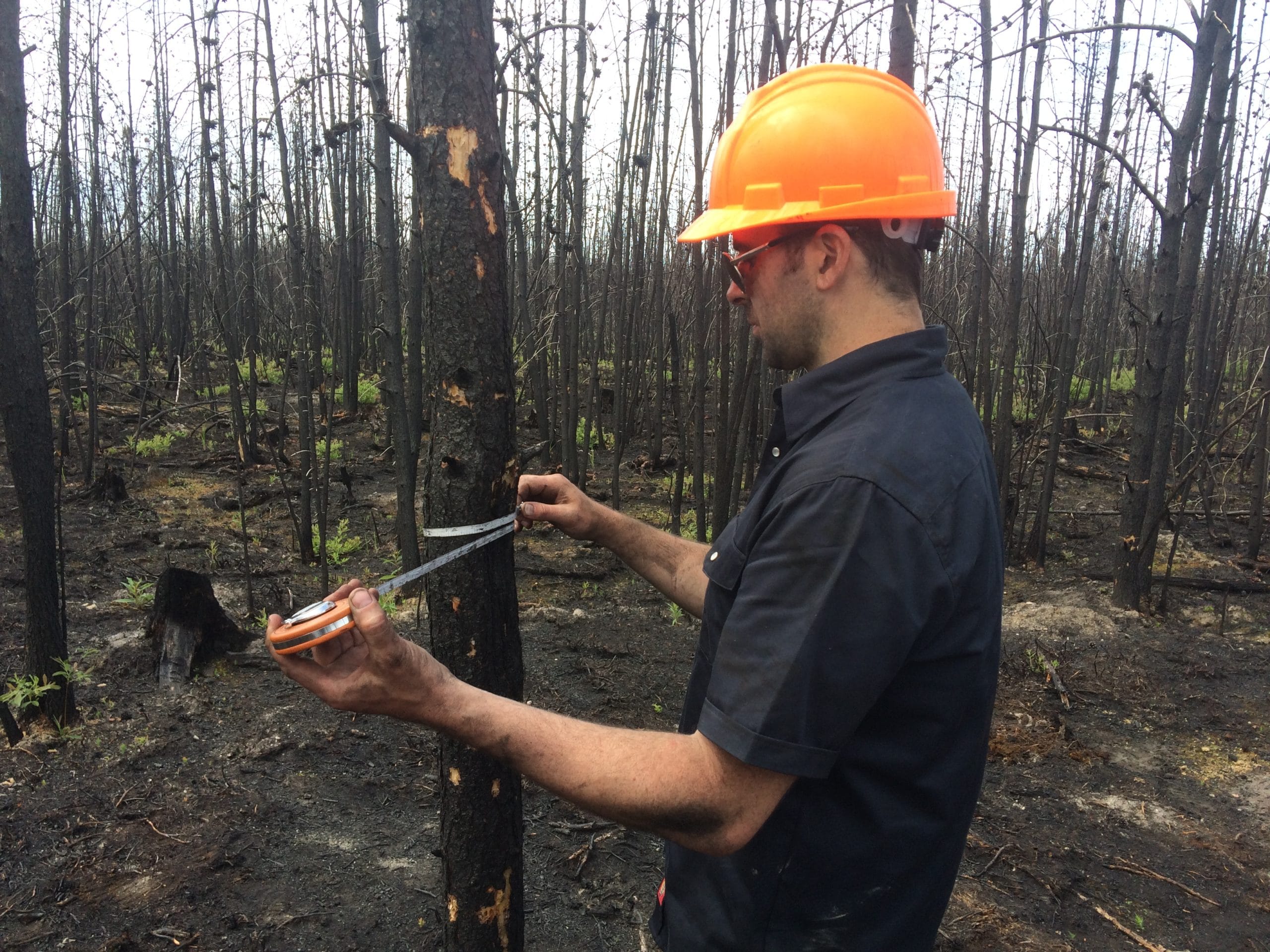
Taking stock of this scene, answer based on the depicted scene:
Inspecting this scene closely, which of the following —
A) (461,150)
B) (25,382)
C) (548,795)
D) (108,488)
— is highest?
(461,150)

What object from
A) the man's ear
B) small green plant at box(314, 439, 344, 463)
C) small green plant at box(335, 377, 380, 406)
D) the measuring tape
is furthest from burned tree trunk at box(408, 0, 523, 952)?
small green plant at box(335, 377, 380, 406)

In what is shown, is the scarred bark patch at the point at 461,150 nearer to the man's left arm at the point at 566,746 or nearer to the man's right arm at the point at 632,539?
the man's right arm at the point at 632,539

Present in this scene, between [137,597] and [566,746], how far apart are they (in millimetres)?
5445

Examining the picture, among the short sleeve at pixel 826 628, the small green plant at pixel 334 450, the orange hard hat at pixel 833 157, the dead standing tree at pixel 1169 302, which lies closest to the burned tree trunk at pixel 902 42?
the dead standing tree at pixel 1169 302

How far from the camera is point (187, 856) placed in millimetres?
3072

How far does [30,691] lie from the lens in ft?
12.5

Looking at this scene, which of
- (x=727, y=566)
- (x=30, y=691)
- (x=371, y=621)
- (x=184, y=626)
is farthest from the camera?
(x=184, y=626)

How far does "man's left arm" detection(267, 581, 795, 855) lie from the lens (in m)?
1.05

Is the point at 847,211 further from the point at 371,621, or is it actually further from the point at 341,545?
the point at 341,545

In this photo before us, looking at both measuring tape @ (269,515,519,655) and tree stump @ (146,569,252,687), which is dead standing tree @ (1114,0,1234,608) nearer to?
measuring tape @ (269,515,519,655)

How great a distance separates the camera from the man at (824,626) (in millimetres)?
1005

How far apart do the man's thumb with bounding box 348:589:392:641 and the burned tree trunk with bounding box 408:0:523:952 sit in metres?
0.78

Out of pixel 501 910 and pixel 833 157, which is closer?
pixel 833 157

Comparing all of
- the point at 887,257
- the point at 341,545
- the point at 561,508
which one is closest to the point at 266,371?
the point at 341,545
